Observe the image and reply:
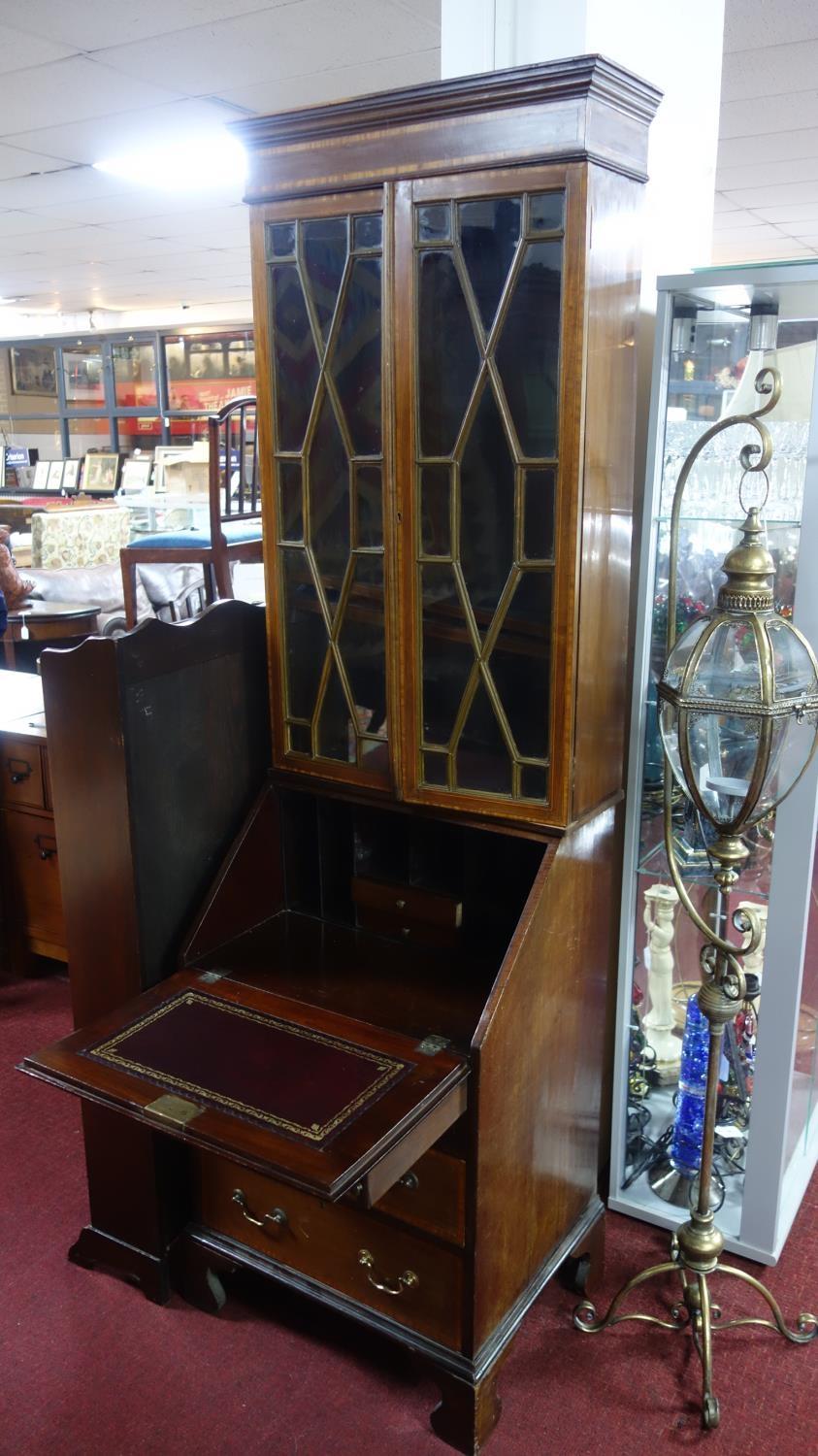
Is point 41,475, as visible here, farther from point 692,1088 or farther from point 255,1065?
point 255,1065

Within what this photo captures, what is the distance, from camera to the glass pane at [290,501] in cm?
176

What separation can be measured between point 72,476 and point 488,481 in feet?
31.6

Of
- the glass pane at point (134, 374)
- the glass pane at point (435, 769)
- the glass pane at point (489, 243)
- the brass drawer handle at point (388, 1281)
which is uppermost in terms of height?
the glass pane at point (134, 374)

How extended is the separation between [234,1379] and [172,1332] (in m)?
0.15

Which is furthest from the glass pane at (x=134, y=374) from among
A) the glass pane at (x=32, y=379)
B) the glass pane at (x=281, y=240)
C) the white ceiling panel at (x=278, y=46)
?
the glass pane at (x=281, y=240)

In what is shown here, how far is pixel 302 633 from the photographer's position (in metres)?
1.83

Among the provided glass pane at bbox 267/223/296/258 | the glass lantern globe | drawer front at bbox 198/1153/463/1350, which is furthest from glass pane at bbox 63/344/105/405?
the glass lantern globe

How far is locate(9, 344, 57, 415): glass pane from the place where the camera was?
437 inches

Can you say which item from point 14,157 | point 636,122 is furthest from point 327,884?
point 14,157

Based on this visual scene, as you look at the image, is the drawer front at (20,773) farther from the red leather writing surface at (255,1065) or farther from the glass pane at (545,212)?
the glass pane at (545,212)

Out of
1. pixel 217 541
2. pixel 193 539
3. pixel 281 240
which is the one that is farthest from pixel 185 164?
pixel 281 240

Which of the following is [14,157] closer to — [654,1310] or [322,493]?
[322,493]

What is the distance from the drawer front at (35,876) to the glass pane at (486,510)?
68.1 inches

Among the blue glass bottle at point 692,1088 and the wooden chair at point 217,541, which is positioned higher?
the wooden chair at point 217,541
